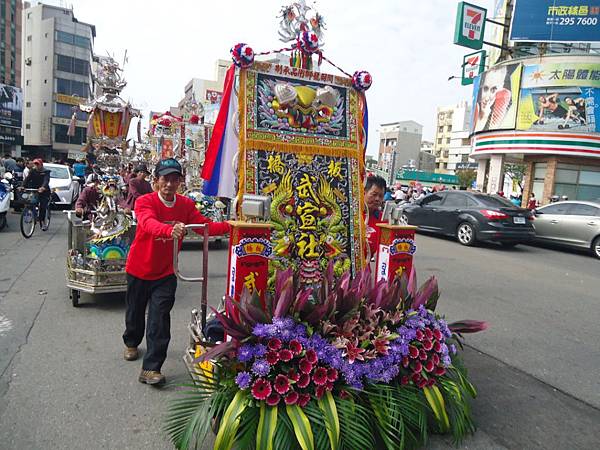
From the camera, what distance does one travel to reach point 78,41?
174 ft

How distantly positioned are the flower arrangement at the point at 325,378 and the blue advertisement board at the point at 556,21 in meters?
23.6

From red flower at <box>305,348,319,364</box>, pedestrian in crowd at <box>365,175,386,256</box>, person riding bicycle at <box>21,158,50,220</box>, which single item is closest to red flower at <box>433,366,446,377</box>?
red flower at <box>305,348,319,364</box>

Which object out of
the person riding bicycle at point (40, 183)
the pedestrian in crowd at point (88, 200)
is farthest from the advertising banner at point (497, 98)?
the pedestrian in crowd at point (88, 200)

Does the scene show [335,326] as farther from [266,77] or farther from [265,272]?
[266,77]

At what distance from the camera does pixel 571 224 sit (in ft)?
36.6

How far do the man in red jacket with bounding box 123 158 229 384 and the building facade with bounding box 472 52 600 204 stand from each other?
22245mm

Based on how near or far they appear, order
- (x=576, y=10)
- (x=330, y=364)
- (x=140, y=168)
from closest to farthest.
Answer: (x=330, y=364) → (x=140, y=168) → (x=576, y=10)

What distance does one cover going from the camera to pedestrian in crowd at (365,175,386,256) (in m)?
4.12

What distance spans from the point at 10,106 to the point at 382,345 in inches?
1706

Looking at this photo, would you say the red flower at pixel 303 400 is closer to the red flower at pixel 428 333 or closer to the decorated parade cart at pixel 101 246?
the red flower at pixel 428 333

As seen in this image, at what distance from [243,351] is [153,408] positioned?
1.05 meters

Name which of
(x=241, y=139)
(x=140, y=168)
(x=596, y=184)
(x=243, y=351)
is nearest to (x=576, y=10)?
(x=596, y=184)

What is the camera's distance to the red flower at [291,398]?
234cm

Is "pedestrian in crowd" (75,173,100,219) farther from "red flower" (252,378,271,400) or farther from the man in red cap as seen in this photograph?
the man in red cap
